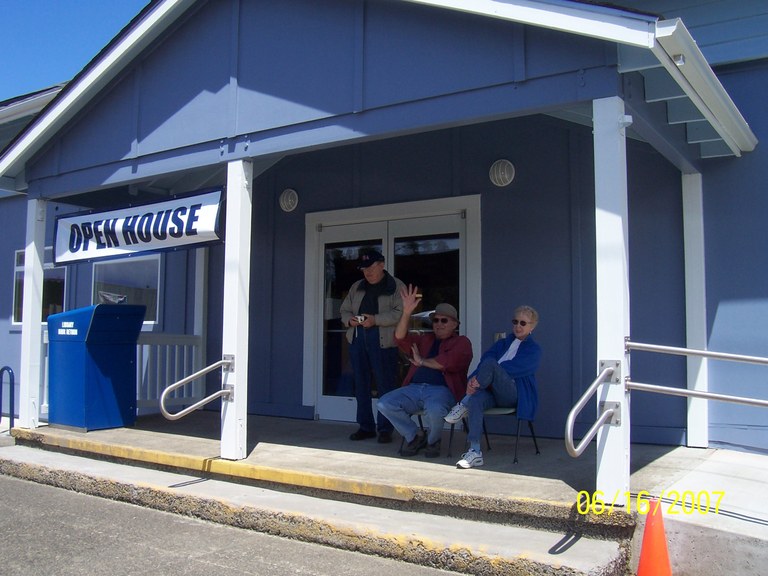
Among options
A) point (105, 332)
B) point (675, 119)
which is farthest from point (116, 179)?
point (675, 119)

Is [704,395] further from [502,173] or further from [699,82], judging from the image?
[502,173]

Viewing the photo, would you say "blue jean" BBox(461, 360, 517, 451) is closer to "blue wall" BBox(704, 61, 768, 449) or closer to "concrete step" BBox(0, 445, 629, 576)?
"concrete step" BBox(0, 445, 629, 576)

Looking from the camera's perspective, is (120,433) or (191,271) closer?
(120,433)

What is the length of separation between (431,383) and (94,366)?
3.72 meters

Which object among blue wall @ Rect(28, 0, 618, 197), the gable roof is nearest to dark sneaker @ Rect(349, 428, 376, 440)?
blue wall @ Rect(28, 0, 618, 197)

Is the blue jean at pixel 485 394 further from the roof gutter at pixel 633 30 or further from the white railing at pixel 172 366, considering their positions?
the white railing at pixel 172 366

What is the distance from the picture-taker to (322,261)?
803cm

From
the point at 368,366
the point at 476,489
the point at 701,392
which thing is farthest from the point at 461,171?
the point at 701,392

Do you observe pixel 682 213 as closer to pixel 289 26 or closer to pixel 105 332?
pixel 289 26

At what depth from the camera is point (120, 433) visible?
7.22m

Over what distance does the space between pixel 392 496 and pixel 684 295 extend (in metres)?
3.07

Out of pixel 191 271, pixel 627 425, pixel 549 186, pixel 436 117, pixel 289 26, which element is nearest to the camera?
pixel 627 425

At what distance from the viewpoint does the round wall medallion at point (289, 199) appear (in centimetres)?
823

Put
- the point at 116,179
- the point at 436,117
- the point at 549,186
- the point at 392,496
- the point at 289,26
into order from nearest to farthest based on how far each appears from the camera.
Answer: the point at 392,496, the point at 436,117, the point at 289,26, the point at 549,186, the point at 116,179
